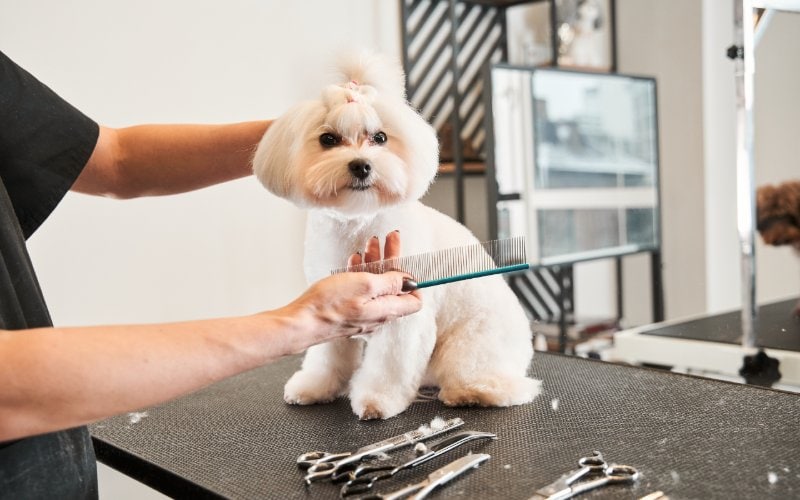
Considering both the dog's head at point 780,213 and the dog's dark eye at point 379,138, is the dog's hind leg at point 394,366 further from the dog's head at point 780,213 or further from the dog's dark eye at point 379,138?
the dog's head at point 780,213

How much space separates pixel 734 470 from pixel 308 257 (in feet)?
2.21

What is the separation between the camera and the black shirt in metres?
0.79

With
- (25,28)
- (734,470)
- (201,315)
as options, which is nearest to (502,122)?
(201,315)

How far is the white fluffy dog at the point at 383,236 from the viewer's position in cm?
103

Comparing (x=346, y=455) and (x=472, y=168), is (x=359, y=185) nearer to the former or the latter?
(x=346, y=455)

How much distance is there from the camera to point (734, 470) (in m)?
0.83

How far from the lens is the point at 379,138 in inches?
42.3

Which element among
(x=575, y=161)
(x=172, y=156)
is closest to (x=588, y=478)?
(x=172, y=156)

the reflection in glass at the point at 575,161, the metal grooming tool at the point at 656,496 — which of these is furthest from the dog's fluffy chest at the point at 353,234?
the reflection in glass at the point at 575,161

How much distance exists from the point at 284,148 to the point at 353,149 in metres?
0.10

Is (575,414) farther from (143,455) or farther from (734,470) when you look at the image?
(143,455)

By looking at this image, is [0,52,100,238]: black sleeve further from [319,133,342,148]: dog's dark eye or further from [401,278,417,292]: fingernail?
[401,278,417,292]: fingernail

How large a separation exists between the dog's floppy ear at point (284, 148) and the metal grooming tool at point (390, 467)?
404 mm

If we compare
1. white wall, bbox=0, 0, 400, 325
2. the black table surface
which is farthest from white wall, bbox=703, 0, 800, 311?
white wall, bbox=0, 0, 400, 325
